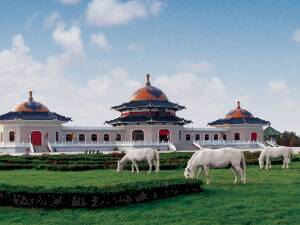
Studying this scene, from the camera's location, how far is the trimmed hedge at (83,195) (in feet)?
44.1

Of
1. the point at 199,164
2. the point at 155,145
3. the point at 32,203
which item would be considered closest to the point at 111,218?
the point at 32,203

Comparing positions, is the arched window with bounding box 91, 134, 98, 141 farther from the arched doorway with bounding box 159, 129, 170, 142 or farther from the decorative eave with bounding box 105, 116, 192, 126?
the arched doorway with bounding box 159, 129, 170, 142

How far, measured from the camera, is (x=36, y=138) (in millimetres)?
62188

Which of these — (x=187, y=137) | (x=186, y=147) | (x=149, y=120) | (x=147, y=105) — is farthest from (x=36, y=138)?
(x=187, y=137)

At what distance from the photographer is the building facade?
201 feet

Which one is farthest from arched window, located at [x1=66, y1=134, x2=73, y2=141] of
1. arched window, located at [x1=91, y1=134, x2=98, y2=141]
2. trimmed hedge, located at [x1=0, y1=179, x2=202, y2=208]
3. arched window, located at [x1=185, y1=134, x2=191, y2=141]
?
trimmed hedge, located at [x1=0, y1=179, x2=202, y2=208]

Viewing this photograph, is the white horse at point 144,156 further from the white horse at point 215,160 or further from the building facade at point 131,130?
the building facade at point 131,130

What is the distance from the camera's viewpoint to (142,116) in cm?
6750

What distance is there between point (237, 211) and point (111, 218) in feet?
11.1

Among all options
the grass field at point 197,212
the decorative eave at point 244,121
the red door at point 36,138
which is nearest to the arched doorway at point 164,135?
the decorative eave at point 244,121

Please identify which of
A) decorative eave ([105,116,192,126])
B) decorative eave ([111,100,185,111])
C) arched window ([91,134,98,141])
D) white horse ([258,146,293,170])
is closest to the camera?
white horse ([258,146,293,170])

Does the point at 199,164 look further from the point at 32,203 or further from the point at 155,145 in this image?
the point at 155,145

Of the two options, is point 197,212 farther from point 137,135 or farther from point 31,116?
point 137,135

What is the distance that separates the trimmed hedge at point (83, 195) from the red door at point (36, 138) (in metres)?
48.6
